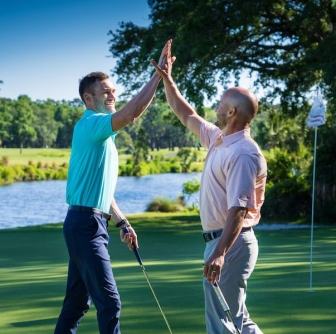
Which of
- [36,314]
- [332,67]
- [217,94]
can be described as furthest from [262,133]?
[36,314]

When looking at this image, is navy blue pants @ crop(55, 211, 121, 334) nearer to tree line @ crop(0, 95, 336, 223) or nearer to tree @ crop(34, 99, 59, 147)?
tree line @ crop(0, 95, 336, 223)

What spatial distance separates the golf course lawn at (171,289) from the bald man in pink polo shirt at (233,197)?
2.30m

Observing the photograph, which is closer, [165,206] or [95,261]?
[95,261]

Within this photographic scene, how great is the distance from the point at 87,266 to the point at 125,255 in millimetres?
10082

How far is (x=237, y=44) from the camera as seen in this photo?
1100 inches

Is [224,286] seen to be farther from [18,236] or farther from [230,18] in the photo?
[230,18]

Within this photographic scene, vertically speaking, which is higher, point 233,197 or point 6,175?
point 233,197

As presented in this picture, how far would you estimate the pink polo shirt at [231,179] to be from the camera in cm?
508

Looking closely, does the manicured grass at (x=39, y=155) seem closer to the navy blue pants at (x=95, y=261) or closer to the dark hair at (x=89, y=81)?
the dark hair at (x=89, y=81)

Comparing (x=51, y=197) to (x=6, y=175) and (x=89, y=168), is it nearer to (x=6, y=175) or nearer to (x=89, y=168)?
(x=6, y=175)

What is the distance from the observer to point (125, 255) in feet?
52.2

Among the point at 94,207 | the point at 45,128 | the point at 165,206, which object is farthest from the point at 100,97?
the point at 45,128

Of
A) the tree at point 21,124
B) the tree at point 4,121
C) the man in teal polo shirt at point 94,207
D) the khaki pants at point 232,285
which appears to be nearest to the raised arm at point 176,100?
the man in teal polo shirt at point 94,207

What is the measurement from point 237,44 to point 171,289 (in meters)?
18.8
